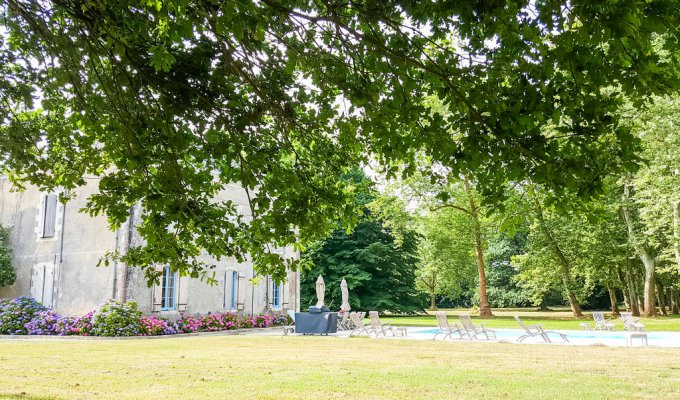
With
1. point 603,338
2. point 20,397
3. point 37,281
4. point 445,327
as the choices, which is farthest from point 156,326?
point 603,338

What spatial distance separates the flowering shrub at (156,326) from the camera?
16.8 metres

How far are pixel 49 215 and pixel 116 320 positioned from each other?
585cm

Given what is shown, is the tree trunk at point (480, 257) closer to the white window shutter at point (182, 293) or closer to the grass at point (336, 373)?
the white window shutter at point (182, 293)

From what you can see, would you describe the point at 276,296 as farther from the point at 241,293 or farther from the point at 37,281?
the point at 37,281

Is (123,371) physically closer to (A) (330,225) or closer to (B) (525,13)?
(A) (330,225)

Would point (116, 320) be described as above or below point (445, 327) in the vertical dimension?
above

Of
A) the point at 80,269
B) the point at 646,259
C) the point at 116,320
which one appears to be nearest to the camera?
the point at 116,320

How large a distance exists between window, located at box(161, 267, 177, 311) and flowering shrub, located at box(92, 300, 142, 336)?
1.67 metres

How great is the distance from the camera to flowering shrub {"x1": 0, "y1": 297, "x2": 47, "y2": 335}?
17027 millimetres

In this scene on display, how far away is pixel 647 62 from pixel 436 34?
1630mm

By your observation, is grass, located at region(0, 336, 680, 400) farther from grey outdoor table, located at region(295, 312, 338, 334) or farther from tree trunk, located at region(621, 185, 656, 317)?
tree trunk, located at region(621, 185, 656, 317)

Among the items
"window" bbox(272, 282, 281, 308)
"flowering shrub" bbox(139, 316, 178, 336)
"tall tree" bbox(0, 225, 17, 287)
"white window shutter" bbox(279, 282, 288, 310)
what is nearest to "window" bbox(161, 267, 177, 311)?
"flowering shrub" bbox(139, 316, 178, 336)

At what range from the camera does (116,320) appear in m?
16.4

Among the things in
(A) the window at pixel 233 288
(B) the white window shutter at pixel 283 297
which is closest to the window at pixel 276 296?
(B) the white window shutter at pixel 283 297
